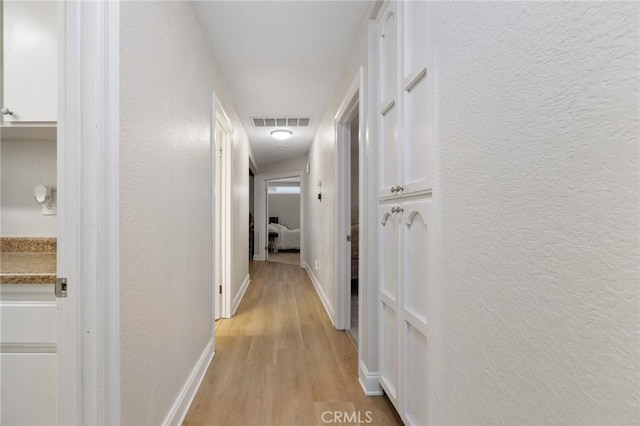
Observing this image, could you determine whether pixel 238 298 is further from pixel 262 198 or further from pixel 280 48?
pixel 262 198

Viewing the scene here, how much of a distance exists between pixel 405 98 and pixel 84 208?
128 cm

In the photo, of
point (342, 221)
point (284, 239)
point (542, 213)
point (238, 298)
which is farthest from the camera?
point (284, 239)

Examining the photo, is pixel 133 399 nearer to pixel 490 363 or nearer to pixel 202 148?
pixel 490 363

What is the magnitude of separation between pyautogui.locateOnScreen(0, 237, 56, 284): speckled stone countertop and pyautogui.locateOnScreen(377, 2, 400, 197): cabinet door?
4.79 feet

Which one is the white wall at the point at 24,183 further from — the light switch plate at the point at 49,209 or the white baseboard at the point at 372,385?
the white baseboard at the point at 372,385

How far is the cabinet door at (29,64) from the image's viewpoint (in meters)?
1.29

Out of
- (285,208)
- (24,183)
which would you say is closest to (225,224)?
(24,183)

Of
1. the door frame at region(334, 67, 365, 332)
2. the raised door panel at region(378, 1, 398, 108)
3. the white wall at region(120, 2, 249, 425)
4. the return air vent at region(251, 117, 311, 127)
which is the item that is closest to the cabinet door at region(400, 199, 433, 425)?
the raised door panel at region(378, 1, 398, 108)

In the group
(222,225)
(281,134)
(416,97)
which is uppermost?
(281,134)

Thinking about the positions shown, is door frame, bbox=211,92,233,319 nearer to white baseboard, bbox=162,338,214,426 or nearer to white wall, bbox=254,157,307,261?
white baseboard, bbox=162,338,214,426

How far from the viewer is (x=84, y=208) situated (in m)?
0.93

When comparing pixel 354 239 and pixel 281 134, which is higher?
pixel 281 134

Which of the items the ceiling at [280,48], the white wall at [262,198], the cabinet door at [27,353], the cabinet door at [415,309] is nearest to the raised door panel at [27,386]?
the cabinet door at [27,353]

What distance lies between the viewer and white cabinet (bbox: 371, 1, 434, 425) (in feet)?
4.07
